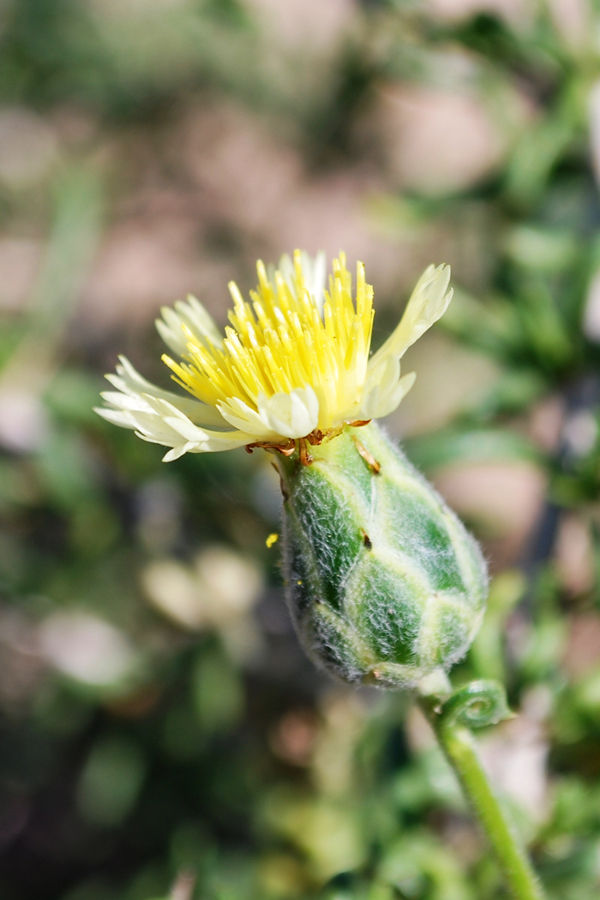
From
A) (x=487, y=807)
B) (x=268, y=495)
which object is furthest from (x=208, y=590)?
(x=487, y=807)

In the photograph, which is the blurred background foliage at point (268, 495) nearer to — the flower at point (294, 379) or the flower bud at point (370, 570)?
the flower bud at point (370, 570)

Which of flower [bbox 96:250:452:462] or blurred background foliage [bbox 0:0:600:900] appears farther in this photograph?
blurred background foliage [bbox 0:0:600:900]

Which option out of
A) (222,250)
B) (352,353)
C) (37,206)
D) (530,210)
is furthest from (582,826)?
(37,206)

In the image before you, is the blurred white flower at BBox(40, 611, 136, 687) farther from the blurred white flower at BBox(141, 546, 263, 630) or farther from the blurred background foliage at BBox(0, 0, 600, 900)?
the blurred white flower at BBox(141, 546, 263, 630)

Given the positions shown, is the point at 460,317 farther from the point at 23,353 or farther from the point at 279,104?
the point at 279,104

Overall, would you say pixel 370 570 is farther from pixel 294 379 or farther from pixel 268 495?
pixel 268 495

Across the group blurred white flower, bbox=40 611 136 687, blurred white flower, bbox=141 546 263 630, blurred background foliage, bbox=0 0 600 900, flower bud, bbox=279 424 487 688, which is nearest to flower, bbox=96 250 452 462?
flower bud, bbox=279 424 487 688

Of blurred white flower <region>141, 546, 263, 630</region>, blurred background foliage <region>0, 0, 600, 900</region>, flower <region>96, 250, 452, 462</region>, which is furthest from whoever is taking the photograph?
blurred white flower <region>141, 546, 263, 630</region>
